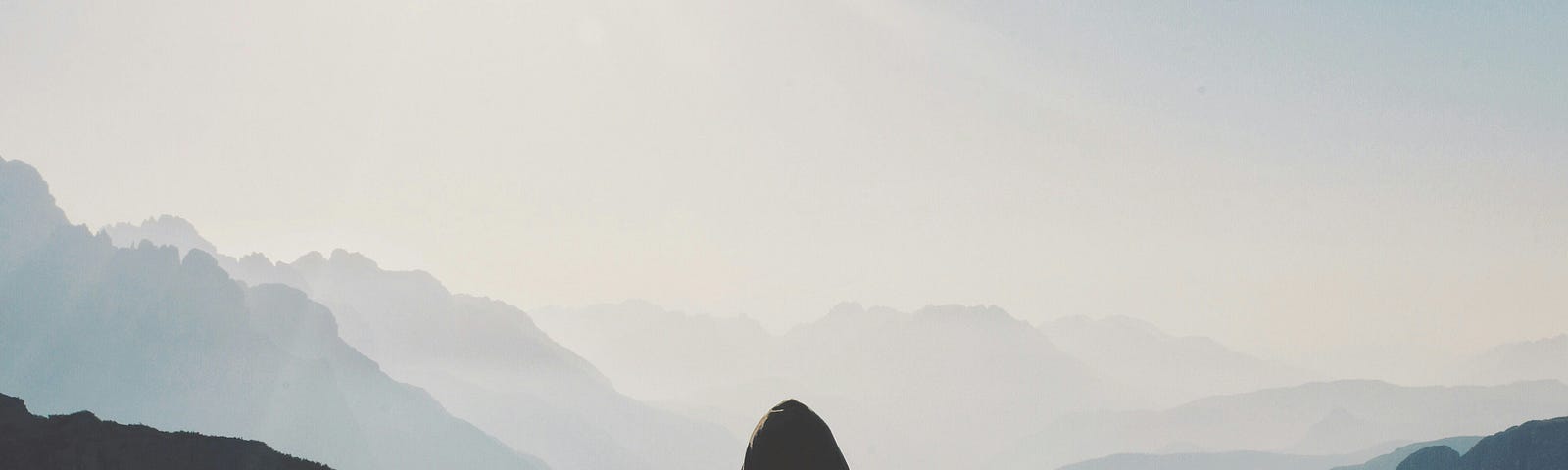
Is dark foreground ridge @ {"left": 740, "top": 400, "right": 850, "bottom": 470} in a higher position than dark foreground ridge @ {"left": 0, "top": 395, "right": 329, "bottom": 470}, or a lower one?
lower

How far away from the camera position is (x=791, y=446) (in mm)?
20656

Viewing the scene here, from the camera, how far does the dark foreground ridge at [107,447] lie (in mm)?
132875

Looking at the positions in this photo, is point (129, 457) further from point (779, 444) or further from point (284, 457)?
point (779, 444)

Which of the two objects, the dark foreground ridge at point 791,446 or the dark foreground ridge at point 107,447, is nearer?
the dark foreground ridge at point 791,446

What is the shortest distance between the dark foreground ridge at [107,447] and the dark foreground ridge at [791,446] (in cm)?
14547

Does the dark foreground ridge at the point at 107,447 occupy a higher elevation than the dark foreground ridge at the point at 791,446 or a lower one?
higher

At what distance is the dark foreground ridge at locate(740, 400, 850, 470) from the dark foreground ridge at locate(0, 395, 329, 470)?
145 m

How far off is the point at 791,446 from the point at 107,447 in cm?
14911

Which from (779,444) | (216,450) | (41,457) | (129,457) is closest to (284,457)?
(216,450)

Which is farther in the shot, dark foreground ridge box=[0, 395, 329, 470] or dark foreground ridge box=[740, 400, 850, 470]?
dark foreground ridge box=[0, 395, 329, 470]

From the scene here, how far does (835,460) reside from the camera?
20.8 m

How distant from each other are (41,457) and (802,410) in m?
149

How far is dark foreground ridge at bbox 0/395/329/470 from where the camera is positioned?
13288cm

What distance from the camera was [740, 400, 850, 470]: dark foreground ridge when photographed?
67.6ft
